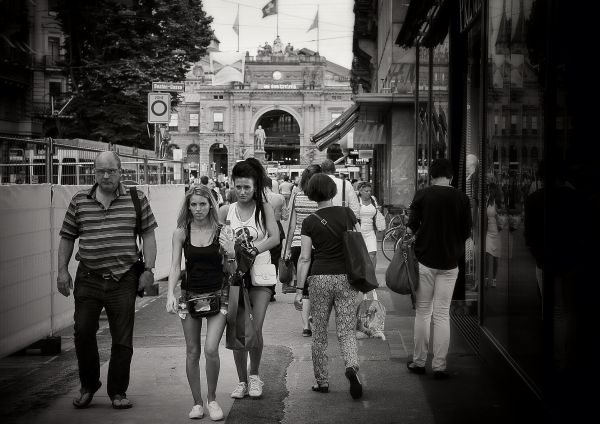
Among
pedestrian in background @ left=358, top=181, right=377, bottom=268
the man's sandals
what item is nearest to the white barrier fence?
the man's sandals

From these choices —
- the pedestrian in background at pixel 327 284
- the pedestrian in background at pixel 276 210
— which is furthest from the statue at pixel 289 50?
the pedestrian in background at pixel 327 284

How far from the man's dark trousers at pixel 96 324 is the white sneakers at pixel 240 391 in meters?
0.82

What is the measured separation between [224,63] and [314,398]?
3192 centimetres

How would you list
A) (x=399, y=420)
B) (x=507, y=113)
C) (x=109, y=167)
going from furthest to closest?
(x=507, y=113) < (x=109, y=167) < (x=399, y=420)

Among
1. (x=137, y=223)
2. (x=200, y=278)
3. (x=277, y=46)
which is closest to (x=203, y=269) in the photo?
(x=200, y=278)

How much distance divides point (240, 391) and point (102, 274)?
1367 millimetres

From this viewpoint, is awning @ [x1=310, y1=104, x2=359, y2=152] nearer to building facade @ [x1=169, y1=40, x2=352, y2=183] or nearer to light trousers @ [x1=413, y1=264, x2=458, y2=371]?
light trousers @ [x1=413, y1=264, x2=458, y2=371]

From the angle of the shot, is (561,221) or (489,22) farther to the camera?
(489,22)

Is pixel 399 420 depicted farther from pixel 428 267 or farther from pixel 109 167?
pixel 109 167

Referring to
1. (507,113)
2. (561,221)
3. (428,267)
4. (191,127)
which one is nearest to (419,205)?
(428,267)

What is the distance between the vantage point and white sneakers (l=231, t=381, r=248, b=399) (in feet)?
21.2

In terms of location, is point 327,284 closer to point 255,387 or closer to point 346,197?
point 255,387

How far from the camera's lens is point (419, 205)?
7.20 meters

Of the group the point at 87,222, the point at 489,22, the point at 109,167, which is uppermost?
the point at 489,22
